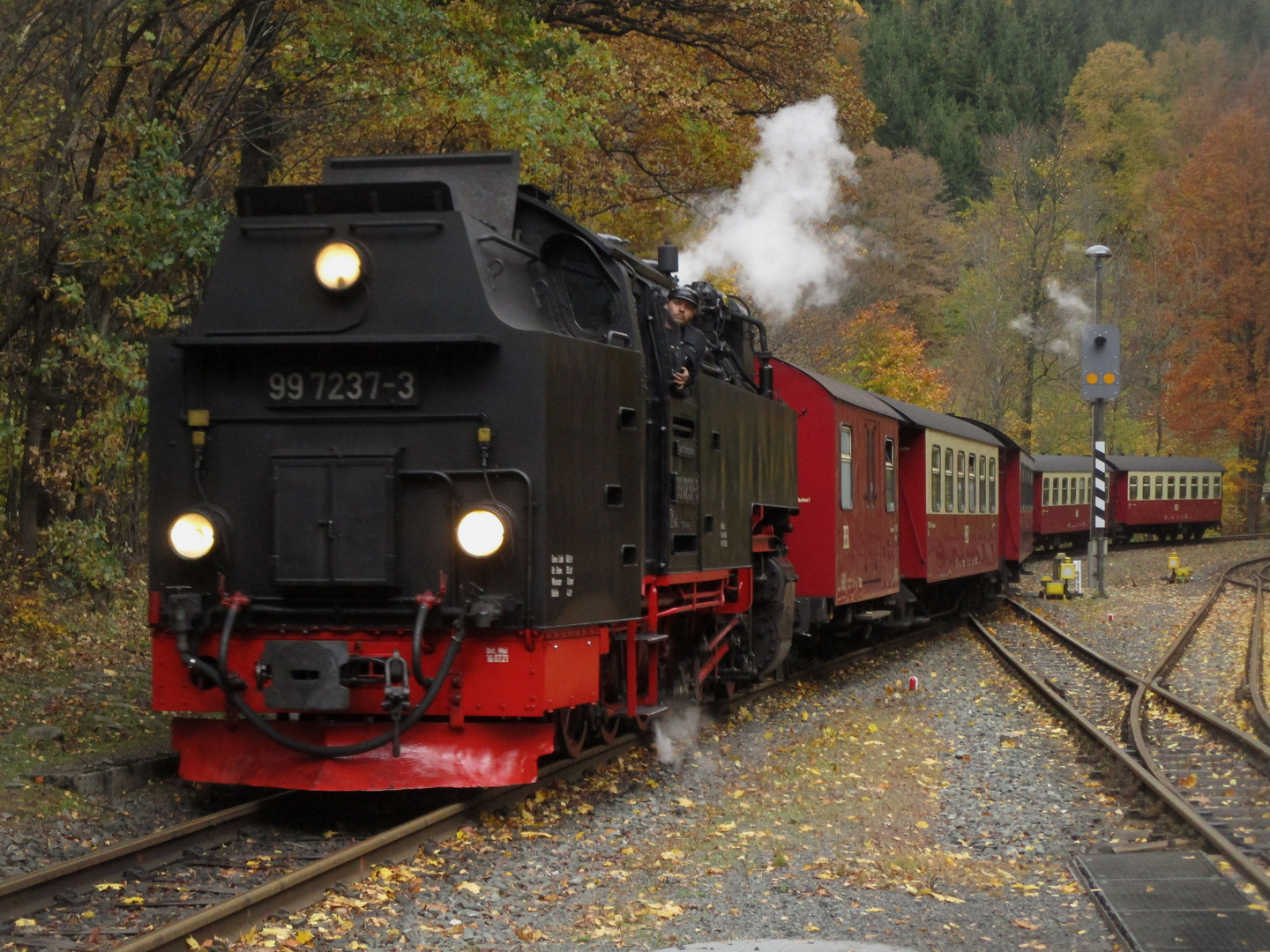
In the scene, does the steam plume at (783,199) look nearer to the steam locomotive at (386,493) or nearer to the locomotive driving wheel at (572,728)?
the locomotive driving wheel at (572,728)

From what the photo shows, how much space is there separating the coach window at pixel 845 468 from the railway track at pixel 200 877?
723 cm

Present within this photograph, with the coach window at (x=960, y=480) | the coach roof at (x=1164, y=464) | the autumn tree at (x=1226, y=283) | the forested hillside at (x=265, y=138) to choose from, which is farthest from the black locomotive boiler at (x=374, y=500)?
the autumn tree at (x=1226, y=283)

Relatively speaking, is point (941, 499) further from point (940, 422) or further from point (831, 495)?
point (831, 495)

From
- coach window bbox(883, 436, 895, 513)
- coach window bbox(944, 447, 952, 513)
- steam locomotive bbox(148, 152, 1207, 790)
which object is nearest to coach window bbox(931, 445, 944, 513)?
coach window bbox(944, 447, 952, 513)

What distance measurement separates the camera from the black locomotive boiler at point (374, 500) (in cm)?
663

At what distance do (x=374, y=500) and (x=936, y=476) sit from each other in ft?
41.5

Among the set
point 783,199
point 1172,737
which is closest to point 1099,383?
point 783,199

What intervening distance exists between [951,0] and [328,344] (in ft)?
228

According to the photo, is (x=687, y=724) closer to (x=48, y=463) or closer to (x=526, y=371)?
(x=526, y=371)

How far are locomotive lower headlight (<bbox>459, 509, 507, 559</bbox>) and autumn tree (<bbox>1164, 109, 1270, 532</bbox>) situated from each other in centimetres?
4366

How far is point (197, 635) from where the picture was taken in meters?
6.77

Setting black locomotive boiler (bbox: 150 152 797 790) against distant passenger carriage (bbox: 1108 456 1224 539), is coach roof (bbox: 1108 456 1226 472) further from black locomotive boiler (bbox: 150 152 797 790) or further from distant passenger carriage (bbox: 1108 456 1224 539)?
black locomotive boiler (bbox: 150 152 797 790)

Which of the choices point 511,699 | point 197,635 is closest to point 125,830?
point 197,635

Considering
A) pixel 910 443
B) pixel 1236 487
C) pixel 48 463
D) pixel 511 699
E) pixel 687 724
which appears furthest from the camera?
pixel 1236 487
